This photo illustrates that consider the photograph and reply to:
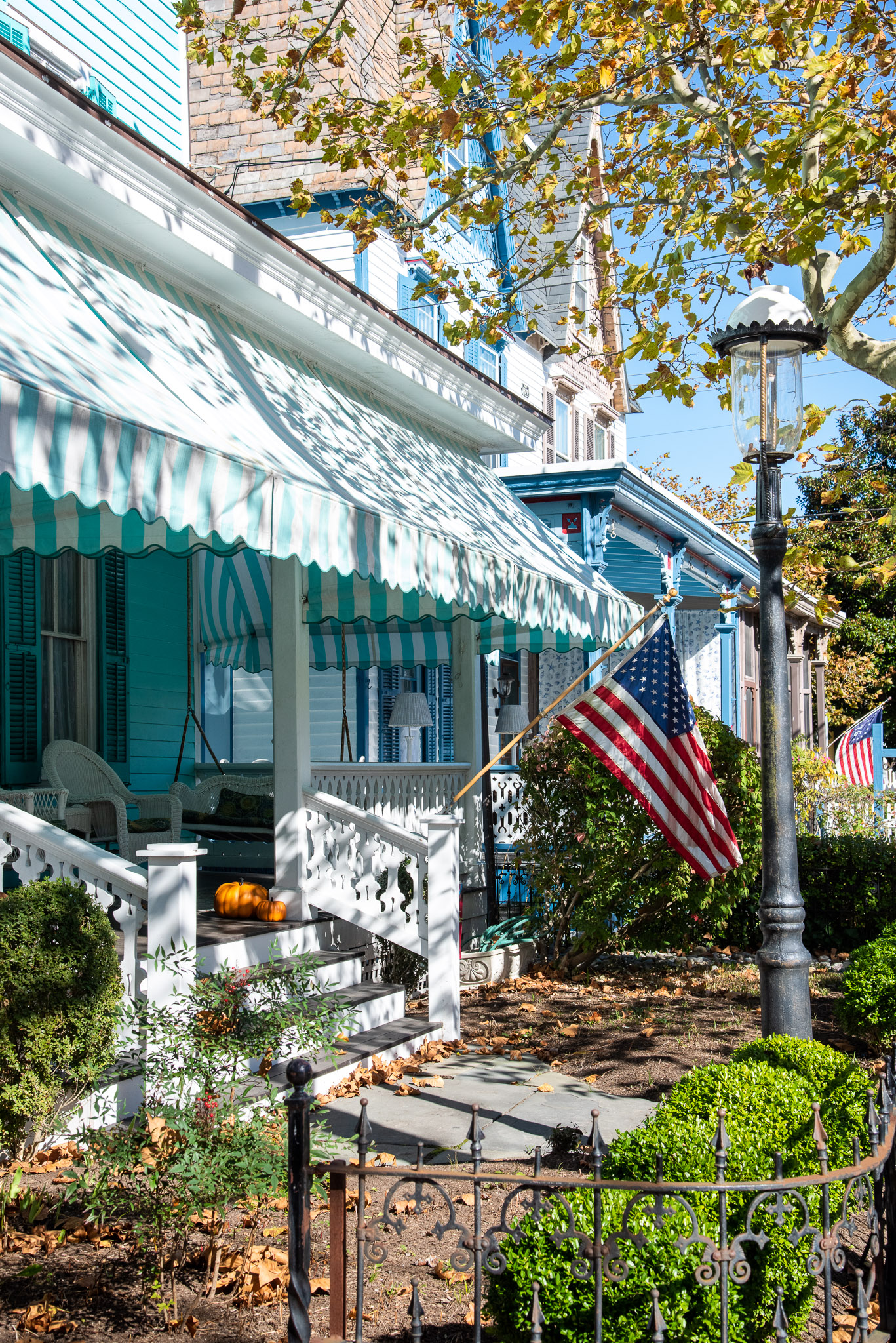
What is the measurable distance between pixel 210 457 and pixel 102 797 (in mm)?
4879

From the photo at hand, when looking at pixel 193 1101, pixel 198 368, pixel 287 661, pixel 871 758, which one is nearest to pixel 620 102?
pixel 198 368

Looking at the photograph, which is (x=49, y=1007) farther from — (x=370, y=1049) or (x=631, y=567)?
(x=631, y=567)

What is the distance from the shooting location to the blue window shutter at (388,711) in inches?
628

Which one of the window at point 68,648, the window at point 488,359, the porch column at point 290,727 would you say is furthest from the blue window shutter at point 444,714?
the porch column at point 290,727

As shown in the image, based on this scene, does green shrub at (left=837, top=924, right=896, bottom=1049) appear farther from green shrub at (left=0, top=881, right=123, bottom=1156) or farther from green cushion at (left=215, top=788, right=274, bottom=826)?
green cushion at (left=215, top=788, right=274, bottom=826)

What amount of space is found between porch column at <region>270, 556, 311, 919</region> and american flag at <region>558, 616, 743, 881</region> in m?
2.08

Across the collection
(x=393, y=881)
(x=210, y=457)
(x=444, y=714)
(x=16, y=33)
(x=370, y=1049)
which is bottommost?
(x=370, y=1049)

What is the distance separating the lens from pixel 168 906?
5691mm

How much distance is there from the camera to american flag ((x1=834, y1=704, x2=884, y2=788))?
18.8m

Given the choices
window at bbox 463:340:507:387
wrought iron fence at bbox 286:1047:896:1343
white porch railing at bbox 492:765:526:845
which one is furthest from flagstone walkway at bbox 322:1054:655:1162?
window at bbox 463:340:507:387

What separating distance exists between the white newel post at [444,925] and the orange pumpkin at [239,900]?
1232 millimetres

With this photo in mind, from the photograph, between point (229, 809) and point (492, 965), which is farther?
point (229, 809)

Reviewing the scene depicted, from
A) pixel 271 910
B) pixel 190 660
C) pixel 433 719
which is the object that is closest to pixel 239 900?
pixel 271 910

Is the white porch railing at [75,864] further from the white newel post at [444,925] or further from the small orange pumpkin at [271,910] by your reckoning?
the white newel post at [444,925]
